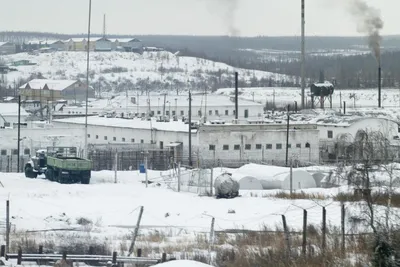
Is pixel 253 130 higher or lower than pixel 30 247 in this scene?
higher

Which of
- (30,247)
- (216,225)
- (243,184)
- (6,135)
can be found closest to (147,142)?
(6,135)

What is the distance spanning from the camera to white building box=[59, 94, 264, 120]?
6250 cm

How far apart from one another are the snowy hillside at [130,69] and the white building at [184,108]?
3872 cm

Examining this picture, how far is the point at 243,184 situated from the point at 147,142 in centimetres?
1492

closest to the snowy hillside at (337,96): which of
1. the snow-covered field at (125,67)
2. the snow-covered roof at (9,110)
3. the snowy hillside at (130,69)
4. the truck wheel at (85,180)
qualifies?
the snowy hillside at (130,69)

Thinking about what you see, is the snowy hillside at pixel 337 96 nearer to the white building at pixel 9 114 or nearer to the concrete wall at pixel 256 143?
the white building at pixel 9 114

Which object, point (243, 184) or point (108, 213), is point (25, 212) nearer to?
point (108, 213)

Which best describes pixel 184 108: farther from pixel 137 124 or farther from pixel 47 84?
pixel 47 84

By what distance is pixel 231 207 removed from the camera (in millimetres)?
23641

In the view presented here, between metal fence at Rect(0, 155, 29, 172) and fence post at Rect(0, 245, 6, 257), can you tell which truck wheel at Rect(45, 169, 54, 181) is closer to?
metal fence at Rect(0, 155, 29, 172)

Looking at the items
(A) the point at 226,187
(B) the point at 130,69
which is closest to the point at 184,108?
(A) the point at 226,187

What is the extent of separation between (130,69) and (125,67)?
329 cm

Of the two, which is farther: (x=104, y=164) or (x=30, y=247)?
(x=104, y=164)

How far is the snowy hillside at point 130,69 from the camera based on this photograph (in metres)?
113
